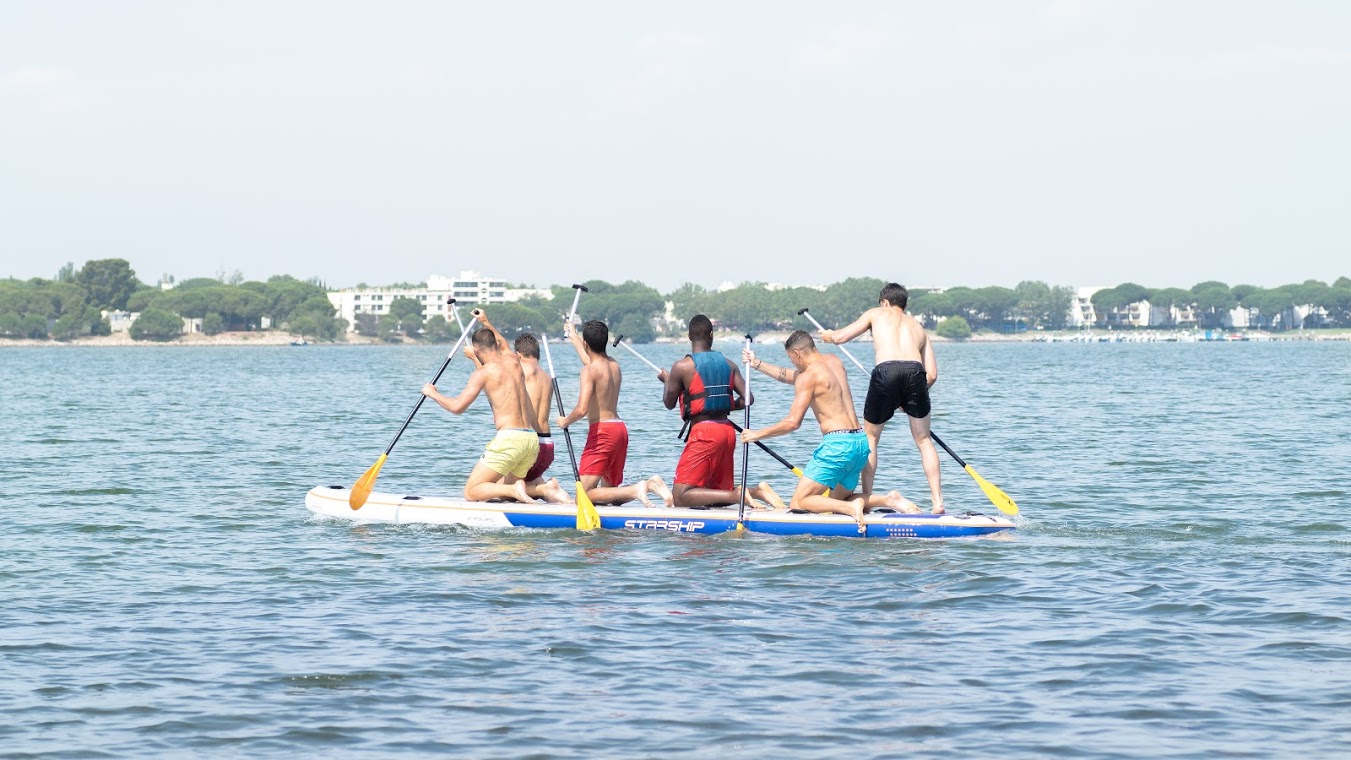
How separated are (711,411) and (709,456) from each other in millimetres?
529

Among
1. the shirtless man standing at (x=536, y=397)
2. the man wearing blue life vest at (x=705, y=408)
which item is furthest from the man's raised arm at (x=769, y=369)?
the shirtless man standing at (x=536, y=397)

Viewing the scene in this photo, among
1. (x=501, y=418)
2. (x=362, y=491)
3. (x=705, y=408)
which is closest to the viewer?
(x=705, y=408)

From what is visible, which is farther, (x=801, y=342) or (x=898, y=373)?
(x=898, y=373)

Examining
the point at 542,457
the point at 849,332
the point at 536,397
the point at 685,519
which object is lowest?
the point at 685,519

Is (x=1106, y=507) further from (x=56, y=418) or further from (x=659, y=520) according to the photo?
(x=56, y=418)

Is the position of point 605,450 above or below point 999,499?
above

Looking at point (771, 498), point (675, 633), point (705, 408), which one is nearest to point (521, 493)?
point (705, 408)

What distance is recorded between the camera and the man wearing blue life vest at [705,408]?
50.8 feet

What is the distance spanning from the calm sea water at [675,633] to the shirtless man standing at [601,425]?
71 centimetres

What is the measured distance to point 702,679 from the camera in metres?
9.95

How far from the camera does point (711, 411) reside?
15.5 meters

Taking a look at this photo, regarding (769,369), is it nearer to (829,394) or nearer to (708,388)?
(708,388)

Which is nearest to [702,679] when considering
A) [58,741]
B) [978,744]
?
[978,744]

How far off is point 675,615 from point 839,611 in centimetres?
123
